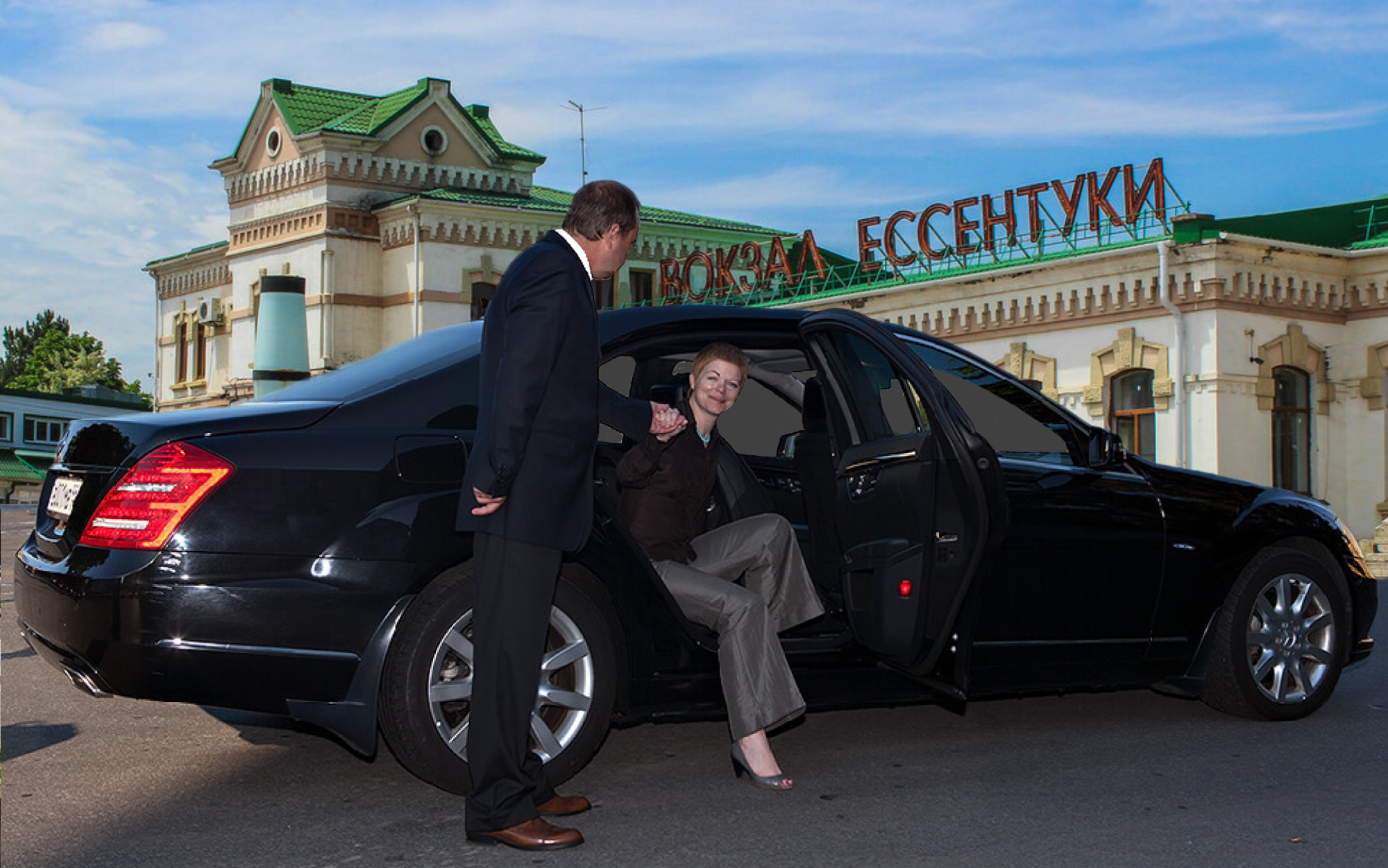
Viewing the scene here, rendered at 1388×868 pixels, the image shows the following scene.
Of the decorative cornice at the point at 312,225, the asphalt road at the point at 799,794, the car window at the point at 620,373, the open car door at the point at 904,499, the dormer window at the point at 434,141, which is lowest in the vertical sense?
the asphalt road at the point at 799,794

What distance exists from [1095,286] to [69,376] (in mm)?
101321

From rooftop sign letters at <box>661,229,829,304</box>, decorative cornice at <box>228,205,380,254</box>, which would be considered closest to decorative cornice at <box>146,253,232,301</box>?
decorative cornice at <box>228,205,380,254</box>

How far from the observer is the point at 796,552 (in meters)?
5.52

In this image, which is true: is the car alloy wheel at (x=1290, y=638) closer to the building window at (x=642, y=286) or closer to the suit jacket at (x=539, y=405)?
the suit jacket at (x=539, y=405)

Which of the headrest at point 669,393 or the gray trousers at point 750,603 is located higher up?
the headrest at point 669,393

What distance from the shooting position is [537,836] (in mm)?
4285

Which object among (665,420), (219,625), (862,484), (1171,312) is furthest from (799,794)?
(1171,312)

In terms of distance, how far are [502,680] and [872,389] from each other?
2.13 metres

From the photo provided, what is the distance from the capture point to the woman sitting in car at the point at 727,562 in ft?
16.6

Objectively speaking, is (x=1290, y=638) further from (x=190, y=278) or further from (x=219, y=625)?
(x=190, y=278)

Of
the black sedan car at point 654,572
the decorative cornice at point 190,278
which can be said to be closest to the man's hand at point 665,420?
A: the black sedan car at point 654,572

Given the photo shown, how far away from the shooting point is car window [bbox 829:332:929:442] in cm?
571

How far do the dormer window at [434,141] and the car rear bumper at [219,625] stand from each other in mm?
41782

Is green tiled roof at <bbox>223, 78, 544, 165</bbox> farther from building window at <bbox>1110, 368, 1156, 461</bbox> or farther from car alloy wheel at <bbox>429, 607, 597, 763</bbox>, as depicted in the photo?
car alloy wheel at <bbox>429, 607, 597, 763</bbox>
